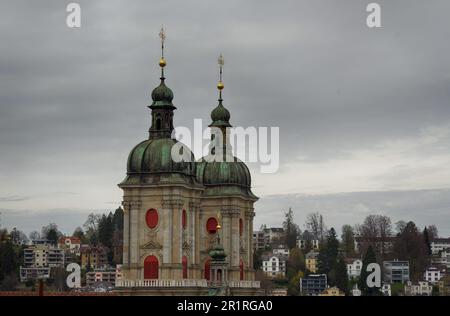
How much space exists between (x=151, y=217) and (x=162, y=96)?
42.1 feet

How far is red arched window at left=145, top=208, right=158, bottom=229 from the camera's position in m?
124

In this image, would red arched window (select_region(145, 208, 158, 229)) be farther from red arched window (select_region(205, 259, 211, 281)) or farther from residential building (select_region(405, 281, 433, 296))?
residential building (select_region(405, 281, 433, 296))

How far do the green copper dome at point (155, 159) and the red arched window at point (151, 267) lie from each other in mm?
8505

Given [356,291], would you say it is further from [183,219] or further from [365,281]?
[183,219]

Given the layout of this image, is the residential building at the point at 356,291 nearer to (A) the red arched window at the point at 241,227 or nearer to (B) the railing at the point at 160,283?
(A) the red arched window at the point at 241,227

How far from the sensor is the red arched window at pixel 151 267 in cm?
12312

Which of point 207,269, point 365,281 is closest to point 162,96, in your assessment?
point 207,269

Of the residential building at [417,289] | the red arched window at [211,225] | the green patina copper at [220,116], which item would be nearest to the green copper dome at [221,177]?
the red arched window at [211,225]

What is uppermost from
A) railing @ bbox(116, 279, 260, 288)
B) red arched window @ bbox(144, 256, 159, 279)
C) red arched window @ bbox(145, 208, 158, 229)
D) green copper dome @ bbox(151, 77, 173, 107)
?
green copper dome @ bbox(151, 77, 173, 107)

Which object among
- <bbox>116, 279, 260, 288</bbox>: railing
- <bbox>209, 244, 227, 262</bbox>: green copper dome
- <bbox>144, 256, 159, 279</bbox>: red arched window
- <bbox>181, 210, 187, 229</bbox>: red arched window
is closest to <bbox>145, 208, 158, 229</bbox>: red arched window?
<bbox>181, 210, 187, 229</bbox>: red arched window

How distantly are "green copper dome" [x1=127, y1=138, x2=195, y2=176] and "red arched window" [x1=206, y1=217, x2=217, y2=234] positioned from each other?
1062cm

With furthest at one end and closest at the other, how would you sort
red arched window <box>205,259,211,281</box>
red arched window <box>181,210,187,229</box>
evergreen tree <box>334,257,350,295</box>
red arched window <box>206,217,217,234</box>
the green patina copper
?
1. evergreen tree <box>334,257,350,295</box>
2. the green patina copper
3. red arched window <box>206,217,217,234</box>
4. red arched window <box>205,259,211,281</box>
5. red arched window <box>181,210,187,229</box>
